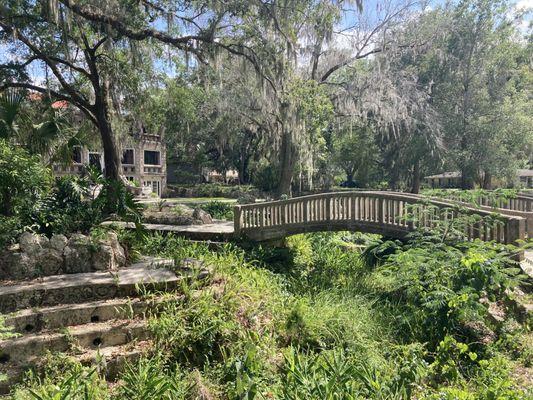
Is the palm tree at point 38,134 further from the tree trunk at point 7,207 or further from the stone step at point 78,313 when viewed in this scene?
the stone step at point 78,313

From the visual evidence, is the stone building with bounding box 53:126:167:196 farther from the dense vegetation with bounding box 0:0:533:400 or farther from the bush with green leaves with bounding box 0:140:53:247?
the bush with green leaves with bounding box 0:140:53:247

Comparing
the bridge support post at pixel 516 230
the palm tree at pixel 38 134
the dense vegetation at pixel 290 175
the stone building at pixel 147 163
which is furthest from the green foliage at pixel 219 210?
the stone building at pixel 147 163

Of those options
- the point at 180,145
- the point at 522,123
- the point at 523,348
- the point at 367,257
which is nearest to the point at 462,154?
the point at 522,123

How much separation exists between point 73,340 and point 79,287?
972 millimetres

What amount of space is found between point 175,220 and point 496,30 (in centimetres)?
2386

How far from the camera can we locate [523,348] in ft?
17.8

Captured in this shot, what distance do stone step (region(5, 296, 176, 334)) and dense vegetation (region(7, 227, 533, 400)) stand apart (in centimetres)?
39

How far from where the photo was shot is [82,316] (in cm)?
533

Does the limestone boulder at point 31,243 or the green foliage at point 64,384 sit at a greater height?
the limestone boulder at point 31,243

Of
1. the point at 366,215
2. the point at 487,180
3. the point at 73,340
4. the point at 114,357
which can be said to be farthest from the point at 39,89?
the point at 487,180

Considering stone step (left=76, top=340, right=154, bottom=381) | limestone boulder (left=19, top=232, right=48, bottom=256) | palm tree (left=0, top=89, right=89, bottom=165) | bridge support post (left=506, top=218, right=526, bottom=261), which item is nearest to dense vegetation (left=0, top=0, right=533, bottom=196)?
palm tree (left=0, top=89, right=89, bottom=165)

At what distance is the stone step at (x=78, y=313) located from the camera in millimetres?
5031

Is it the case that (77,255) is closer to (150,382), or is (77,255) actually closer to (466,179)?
(150,382)

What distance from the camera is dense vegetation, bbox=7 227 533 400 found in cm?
430
